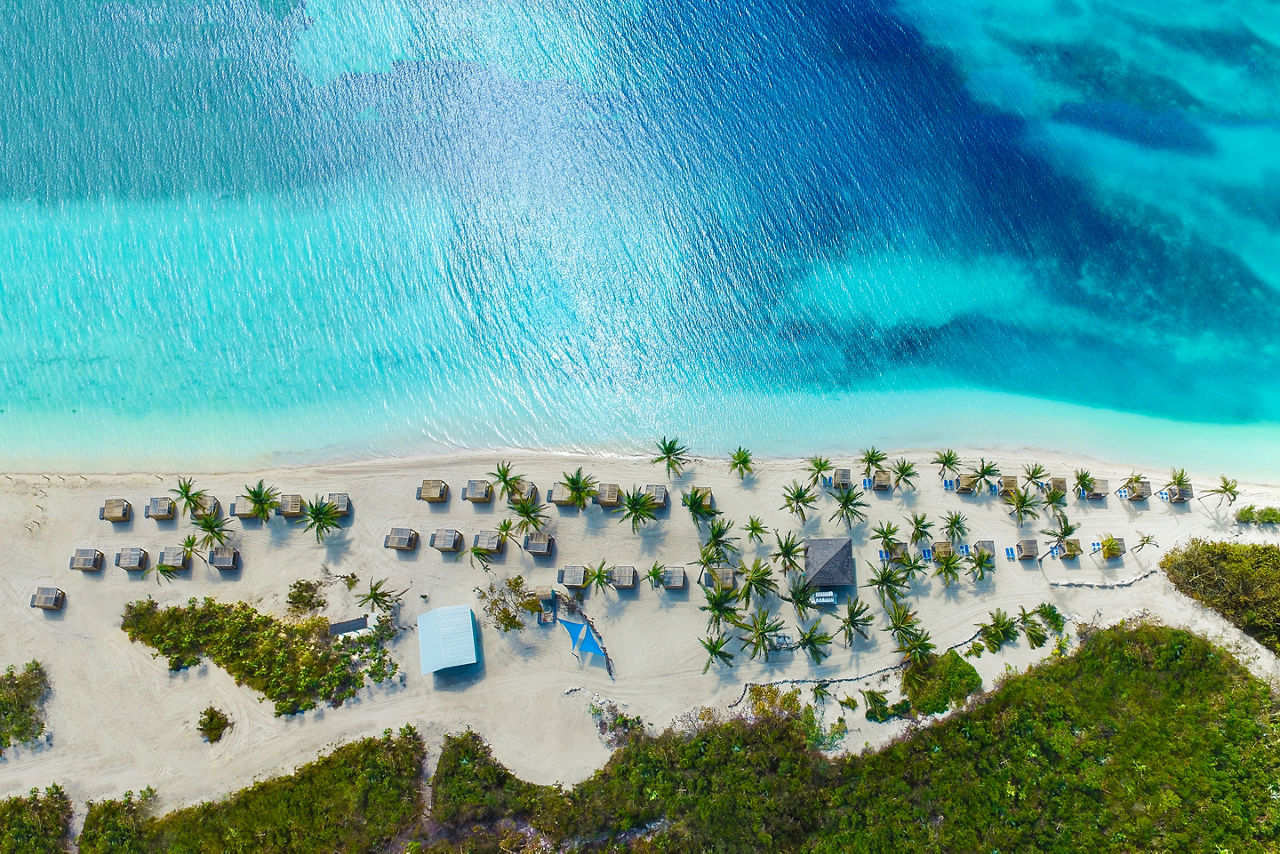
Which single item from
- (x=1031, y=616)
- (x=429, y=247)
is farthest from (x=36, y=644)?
(x=1031, y=616)

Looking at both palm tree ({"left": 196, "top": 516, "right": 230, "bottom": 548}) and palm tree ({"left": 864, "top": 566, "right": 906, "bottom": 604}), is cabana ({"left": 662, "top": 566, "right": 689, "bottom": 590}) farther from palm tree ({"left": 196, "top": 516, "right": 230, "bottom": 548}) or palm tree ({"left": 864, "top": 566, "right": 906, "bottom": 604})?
palm tree ({"left": 196, "top": 516, "right": 230, "bottom": 548})

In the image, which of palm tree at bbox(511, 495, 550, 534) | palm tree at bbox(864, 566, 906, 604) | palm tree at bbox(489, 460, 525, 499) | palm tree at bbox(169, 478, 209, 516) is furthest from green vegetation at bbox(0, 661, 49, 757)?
palm tree at bbox(864, 566, 906, 604)

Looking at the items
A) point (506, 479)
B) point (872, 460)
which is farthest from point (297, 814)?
point (872, 460)

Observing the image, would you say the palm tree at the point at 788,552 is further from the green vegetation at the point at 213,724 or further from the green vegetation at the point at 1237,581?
the green vegetation at the point at 213,724

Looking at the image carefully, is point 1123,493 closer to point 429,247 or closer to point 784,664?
point 784,664

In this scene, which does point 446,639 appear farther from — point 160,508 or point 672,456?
point 160,508

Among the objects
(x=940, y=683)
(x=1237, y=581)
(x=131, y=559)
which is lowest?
(x=940, y=683)
